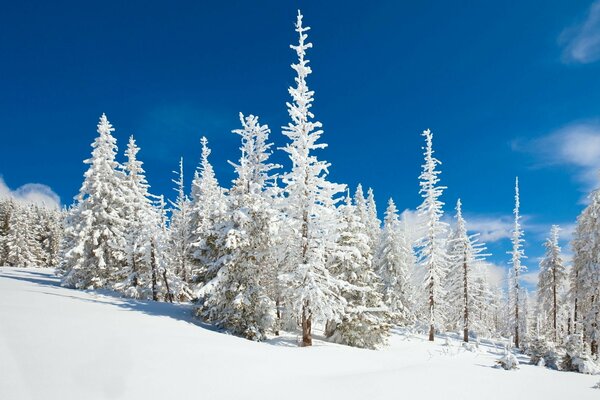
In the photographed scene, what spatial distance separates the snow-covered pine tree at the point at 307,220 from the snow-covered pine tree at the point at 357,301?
382 cm

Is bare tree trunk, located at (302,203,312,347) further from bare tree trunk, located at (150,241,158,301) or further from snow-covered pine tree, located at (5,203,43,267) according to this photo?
snow-covered pine tree, located at (5,203,43,267)

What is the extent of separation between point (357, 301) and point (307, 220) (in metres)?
8.85

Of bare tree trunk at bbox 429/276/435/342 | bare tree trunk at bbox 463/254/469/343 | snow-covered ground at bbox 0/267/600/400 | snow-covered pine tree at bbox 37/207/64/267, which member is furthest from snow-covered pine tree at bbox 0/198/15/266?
bare tree trunk at bbox 463/254/469/343

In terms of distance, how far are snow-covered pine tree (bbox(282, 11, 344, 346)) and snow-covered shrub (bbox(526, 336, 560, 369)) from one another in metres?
10.3

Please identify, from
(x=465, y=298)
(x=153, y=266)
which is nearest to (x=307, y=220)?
(x=153, y=266)

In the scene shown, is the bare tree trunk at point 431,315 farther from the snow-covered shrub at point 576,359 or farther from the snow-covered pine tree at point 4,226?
the snow-covered pine tree at point 4,226

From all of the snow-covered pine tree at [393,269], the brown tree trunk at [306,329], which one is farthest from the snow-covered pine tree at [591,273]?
the brown tree trunk at [306,329]

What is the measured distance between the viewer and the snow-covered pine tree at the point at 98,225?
98.7ft

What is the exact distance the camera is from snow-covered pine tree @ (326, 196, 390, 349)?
2470 centimetres

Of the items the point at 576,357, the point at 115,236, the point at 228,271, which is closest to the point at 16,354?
the point at 228,271

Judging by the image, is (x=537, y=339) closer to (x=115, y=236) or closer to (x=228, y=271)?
(x=228, y=271)

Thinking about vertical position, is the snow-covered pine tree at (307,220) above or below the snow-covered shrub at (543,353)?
above

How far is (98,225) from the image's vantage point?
102 feet

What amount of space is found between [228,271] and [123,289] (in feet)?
46.1
